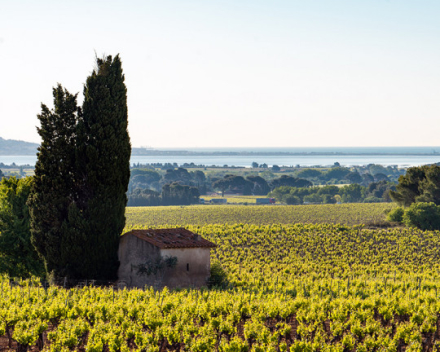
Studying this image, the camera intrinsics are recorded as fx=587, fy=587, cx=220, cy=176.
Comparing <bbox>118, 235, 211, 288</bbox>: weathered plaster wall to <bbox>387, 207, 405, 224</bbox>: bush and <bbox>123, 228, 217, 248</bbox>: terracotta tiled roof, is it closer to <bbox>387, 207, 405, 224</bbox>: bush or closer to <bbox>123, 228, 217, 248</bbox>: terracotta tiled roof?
<bbox>123, 228, 217, 248</bbox>: terracotta tiled roof

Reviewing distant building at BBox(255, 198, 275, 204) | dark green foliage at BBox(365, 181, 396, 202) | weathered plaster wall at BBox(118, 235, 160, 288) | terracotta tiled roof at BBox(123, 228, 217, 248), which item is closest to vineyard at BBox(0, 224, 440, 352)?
terracotta tiled roof at BBox(123, 228, 217, 248)

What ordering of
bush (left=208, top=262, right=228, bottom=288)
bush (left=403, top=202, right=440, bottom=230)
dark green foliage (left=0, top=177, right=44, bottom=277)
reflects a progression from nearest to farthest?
bush (left=208, top=262, right=228, bottom=288)
dark green foliage (left=0, top=177, right=44, bottom=277)
bush (left=403, top=202, right=440, bottom=230)

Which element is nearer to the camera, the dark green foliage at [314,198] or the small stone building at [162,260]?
the small stone building at [162,260]

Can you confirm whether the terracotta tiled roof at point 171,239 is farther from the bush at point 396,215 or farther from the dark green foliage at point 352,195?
the dark green foliage at point 352,195

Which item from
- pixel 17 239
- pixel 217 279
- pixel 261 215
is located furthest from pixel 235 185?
pixel 17 239

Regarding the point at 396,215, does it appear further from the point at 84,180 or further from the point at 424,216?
the point at 84,180

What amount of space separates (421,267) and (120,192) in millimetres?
27340

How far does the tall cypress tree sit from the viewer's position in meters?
31.5

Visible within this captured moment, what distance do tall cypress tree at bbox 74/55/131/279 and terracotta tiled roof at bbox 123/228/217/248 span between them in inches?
60.4

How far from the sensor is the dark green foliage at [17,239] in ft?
109

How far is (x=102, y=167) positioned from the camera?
31953 millimetres

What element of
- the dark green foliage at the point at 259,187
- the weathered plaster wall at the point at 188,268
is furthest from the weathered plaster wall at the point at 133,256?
the dark green foliage at the point at 259,187

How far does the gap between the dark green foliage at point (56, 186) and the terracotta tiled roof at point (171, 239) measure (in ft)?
11.7

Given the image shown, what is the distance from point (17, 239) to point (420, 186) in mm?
59875
